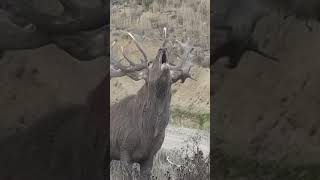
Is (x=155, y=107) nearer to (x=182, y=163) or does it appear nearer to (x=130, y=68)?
(x=130, y=68)

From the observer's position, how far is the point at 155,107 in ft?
19.6

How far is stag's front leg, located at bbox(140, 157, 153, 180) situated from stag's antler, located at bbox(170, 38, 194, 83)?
788 millimetres

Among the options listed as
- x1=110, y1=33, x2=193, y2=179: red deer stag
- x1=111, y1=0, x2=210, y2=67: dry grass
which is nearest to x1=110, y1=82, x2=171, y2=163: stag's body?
x1=110, y1=33, x2=193, y2=179: red deer stag

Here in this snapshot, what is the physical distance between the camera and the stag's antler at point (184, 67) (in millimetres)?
5902

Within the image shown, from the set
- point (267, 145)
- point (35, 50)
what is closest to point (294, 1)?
point (267, 145)

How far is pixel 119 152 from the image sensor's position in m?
5.93

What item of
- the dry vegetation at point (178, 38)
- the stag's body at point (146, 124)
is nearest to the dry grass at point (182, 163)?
the dry vegetation at point (178, 38)

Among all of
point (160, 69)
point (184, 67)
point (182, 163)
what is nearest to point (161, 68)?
point (160, 69)

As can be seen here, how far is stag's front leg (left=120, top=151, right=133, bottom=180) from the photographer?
19.5ft

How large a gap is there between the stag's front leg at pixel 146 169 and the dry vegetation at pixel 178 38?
47mm

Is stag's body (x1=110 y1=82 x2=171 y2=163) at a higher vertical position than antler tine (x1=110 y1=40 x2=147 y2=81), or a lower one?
lower

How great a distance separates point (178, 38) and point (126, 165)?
127 cm

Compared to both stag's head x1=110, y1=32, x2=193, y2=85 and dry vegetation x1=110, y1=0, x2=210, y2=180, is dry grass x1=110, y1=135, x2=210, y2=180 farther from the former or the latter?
stag's head x1=110, y1=32, x2=193, y2=85

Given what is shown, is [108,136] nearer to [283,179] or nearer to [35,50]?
[35,50]
